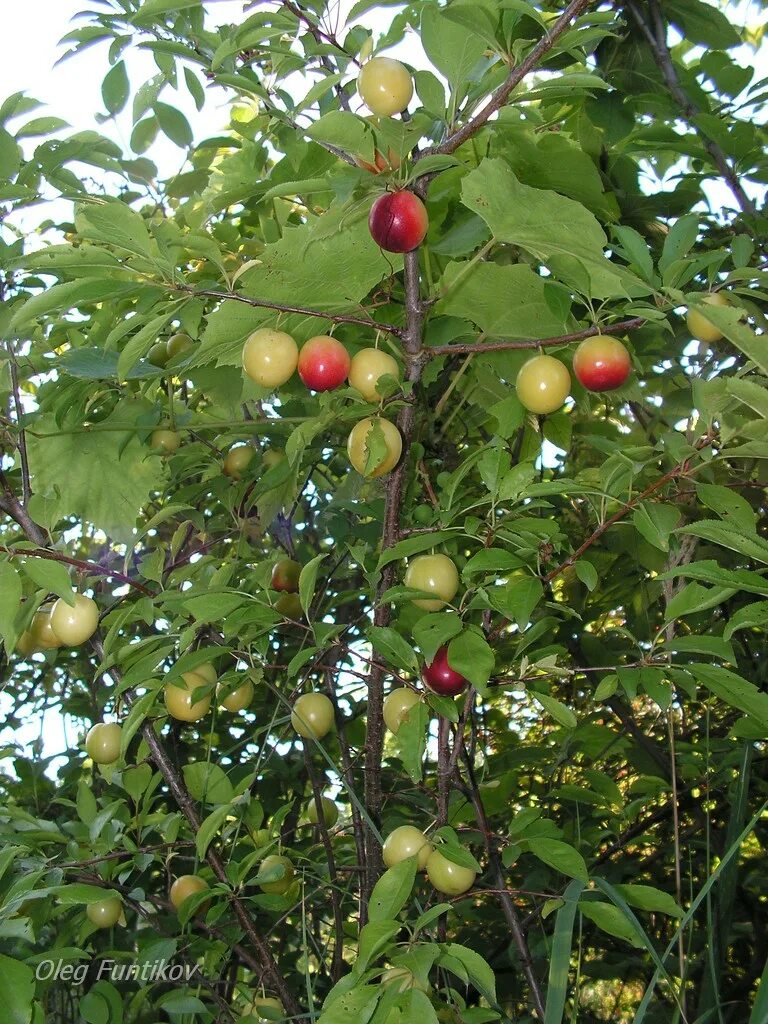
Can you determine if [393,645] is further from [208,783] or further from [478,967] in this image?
[208,783]

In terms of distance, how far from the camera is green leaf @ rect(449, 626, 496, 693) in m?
1.09

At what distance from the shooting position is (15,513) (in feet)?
5.19

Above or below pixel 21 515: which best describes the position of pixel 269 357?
above

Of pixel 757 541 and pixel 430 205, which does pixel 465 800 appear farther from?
pixel 430 205

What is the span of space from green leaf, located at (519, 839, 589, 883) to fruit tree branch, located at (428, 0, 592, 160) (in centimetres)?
92

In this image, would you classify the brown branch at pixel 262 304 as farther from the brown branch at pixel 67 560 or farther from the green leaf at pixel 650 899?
the green leaf at pixel 650 899

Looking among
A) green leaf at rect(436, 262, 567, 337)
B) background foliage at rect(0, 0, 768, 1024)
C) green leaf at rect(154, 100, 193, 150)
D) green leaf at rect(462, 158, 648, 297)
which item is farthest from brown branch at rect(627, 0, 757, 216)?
green leaf at rect(154, 100, 193, 150)

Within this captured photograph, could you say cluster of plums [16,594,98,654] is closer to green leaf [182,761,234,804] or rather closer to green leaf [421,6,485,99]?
green leaf [182,761,234,804]

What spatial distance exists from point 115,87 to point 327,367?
0.92m

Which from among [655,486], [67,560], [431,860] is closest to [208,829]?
[431,860]

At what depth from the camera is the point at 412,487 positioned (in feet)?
5.72

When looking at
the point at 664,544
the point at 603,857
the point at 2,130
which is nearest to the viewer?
the point at 664,544

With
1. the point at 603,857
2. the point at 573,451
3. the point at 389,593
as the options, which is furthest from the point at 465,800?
the point at 573,451

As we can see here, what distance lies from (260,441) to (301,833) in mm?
1059
